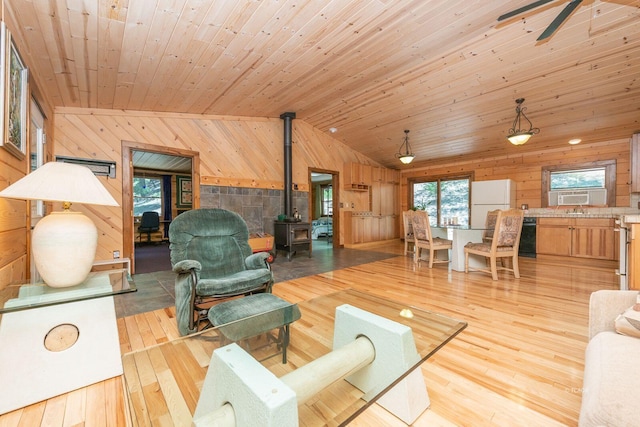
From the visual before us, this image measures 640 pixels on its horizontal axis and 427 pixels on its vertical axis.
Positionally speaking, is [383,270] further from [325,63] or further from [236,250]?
[325,63]

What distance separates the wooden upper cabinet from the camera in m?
4.21

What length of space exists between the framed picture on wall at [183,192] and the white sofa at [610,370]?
357 inches

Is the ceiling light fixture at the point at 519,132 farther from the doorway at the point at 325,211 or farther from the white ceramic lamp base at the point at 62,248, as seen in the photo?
the white ceramic lamp base at the point at 62,248

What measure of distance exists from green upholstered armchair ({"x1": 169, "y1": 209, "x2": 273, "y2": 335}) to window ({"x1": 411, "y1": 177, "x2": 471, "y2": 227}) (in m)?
5.63

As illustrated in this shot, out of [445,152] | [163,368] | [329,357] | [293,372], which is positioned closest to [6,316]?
[163,368]

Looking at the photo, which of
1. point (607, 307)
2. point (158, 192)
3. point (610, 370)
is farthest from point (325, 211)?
point (610, 370)

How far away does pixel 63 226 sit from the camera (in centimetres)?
142

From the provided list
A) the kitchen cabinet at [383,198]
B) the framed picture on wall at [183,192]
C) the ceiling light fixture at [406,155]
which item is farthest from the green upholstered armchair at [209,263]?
the framed picture on wall at [183,192]

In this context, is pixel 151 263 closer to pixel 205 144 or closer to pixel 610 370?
pixel 205 144

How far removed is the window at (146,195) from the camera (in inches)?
321

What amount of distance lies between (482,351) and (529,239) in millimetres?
4825

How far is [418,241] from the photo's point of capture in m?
4.58

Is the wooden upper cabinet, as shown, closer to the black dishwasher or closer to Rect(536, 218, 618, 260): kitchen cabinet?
Rect(536, 218, 618, 260): kitchen cabinet

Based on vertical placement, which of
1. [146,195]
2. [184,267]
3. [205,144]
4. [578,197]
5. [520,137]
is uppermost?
[205,144]
